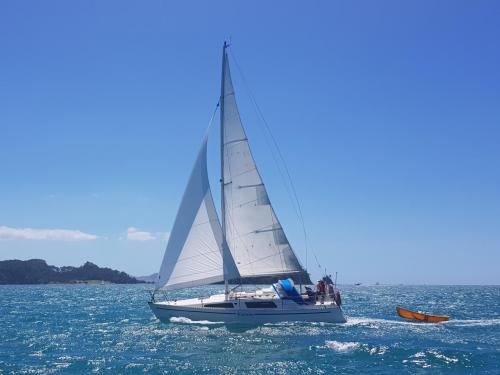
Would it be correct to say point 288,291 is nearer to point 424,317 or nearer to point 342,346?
point 342,346

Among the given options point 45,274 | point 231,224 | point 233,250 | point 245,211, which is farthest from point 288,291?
point 45,274

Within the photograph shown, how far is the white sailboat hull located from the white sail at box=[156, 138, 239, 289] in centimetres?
147

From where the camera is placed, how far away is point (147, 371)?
67.2 feet

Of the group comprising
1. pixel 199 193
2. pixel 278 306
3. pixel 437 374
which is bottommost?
pixel 437 374

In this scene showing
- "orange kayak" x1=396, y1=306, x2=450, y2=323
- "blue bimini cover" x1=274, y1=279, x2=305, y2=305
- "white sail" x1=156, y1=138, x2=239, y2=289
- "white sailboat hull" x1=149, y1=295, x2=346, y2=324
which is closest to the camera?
"white sailboat hull" x1=149, y1=295, x2=346, y2=324

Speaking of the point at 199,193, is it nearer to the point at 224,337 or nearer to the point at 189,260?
the point at 189,260

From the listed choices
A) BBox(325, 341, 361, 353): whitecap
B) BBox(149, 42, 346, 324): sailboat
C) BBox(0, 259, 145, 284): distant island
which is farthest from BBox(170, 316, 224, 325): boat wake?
BBox(0, 259, 145, 284): distant island

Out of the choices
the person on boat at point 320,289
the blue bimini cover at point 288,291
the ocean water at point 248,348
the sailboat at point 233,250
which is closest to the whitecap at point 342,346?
the ocean water at point 248,348

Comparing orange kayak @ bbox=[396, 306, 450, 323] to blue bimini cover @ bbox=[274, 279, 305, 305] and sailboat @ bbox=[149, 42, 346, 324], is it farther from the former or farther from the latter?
blue bimini cover @ bbox=[274, 279, 305, 305]

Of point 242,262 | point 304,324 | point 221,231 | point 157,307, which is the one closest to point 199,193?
point 221,231

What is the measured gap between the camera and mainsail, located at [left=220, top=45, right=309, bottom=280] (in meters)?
34.2

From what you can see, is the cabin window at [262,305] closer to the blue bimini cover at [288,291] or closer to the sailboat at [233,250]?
the sailboat at [233,250]

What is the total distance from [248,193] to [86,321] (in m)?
15.8

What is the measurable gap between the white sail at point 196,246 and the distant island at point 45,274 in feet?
554
